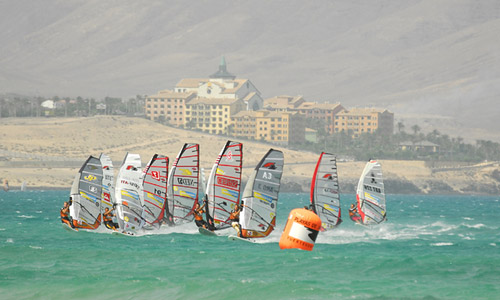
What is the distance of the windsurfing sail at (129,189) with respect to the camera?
5372cm

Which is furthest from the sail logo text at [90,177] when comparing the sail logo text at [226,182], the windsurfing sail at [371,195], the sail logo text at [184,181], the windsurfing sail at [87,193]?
the windsurfing sail at [371,195]

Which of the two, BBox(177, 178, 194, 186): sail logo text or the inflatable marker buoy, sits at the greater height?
BBox(177, 178, 194, 186): sail logo text

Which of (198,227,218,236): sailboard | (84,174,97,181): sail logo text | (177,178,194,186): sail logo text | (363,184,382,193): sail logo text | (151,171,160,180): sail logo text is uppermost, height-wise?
(151,171,160,180): sail logo text

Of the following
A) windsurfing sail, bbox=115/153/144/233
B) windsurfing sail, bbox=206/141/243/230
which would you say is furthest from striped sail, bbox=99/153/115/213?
windsurfing sail, bbox=206/141/243/230

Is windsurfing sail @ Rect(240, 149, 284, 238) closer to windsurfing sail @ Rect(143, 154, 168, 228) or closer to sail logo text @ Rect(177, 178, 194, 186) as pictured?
windsurfing sail @ Rect(143, 154, 168, 228)

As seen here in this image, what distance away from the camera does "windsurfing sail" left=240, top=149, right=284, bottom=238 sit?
47031 mm

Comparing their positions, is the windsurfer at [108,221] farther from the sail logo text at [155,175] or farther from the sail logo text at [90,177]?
the sail logo text at [155,175]

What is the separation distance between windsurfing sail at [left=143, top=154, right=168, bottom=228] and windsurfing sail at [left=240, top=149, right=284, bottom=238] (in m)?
8.53

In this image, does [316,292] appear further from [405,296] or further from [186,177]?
[186,177]

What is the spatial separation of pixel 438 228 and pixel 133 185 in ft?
96.7

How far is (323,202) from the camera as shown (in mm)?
57000

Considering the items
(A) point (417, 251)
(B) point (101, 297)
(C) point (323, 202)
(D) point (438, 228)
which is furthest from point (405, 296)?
(D) point (438, 228)

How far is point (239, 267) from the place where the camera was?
4412 cm

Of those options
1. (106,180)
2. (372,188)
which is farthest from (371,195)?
(106,180)
